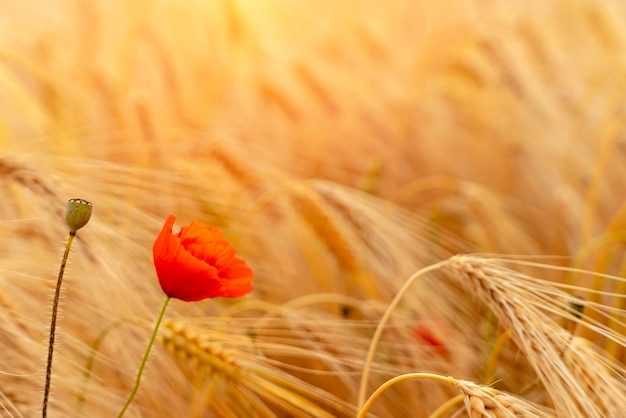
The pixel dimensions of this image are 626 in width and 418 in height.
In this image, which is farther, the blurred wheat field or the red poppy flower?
the blurred wheat field

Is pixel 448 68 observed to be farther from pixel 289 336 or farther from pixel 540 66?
pixel 289 336

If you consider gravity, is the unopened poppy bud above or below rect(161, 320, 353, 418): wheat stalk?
above

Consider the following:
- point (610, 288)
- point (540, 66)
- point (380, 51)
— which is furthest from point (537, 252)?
point (380, 51)

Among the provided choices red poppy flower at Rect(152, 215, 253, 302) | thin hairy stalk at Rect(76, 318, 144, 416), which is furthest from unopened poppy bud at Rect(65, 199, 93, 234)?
thin hairy stalk at Rect(76, 318, 144, 416)

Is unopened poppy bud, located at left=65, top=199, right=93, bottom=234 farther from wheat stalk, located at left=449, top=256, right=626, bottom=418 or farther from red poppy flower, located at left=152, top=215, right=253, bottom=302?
wheat stalk, located at left=449, top=256, right=626, bottom=418

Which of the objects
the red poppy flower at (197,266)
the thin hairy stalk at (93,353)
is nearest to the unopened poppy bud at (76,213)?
the red poppy flower at (197,266)

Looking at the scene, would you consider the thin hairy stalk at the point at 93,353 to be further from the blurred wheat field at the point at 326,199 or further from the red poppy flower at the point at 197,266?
the red poppy flower at the point at 197,266
